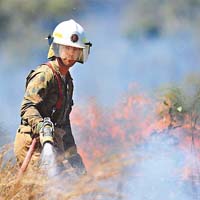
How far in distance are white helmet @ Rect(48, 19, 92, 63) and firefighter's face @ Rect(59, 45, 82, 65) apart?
2 centimetres

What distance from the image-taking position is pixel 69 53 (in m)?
4.96

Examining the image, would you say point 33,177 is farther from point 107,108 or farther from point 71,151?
point 107,108

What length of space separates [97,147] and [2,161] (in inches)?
514

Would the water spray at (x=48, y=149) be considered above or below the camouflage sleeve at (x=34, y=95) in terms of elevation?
below

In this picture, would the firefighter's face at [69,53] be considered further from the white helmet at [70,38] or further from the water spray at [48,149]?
the water spray at [48,149]

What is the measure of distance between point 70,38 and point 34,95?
1.68 ft

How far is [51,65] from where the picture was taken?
4.84 metres

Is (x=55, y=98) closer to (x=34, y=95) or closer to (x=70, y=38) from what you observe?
(x=34, y=95)

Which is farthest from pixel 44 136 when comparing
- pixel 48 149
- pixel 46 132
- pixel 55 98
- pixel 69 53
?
pixel 69 53

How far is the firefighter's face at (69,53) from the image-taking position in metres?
4.95

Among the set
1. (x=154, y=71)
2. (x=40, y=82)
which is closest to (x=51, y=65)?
(x=40, y=82)

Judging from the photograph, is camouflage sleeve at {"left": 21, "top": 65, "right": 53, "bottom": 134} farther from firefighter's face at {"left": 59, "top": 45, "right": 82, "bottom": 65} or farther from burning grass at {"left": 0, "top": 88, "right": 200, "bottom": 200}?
burning grass at {"left": 0, "top": 88, "right": 200, "bottom": 200}

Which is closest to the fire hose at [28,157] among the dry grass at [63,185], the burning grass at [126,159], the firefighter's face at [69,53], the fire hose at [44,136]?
the fire hose at [44,136]

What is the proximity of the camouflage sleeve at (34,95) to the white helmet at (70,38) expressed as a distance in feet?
0.91
